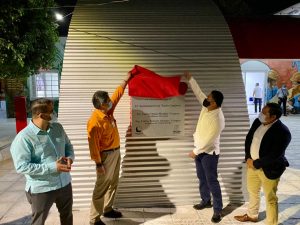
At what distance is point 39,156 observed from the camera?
316cm

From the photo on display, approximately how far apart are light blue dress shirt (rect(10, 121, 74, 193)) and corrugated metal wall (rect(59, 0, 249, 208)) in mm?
1483

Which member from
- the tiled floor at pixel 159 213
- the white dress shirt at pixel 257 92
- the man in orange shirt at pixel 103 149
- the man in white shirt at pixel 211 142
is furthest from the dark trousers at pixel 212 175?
the white dress shirt at pixel 257 92

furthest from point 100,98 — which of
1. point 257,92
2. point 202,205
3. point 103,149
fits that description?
point 257,92

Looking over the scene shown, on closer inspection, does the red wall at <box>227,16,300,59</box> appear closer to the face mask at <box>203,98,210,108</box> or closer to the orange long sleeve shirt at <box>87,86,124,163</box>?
the face mask at <box>203,98,210,108</box>

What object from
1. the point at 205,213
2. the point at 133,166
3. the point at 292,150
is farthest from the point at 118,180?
the point at 292,150

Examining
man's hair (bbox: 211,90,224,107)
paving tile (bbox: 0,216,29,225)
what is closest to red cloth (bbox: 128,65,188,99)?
man's hair (bbox: 211,90,224,107)

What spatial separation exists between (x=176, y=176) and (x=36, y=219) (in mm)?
2315

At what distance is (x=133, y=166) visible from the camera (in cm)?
489

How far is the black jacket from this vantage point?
389 centimetres

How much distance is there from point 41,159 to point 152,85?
6.92 ft

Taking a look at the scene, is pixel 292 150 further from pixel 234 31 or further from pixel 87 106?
pixel 87 106

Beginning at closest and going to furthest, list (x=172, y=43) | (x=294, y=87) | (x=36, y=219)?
(x=36, y=219) < (x=172, y=43) < (x=294, y=87)

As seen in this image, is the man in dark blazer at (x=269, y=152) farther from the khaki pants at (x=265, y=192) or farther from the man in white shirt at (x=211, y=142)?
the man in white shirt at (x=211, y=142)

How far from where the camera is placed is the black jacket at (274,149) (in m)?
3.89
